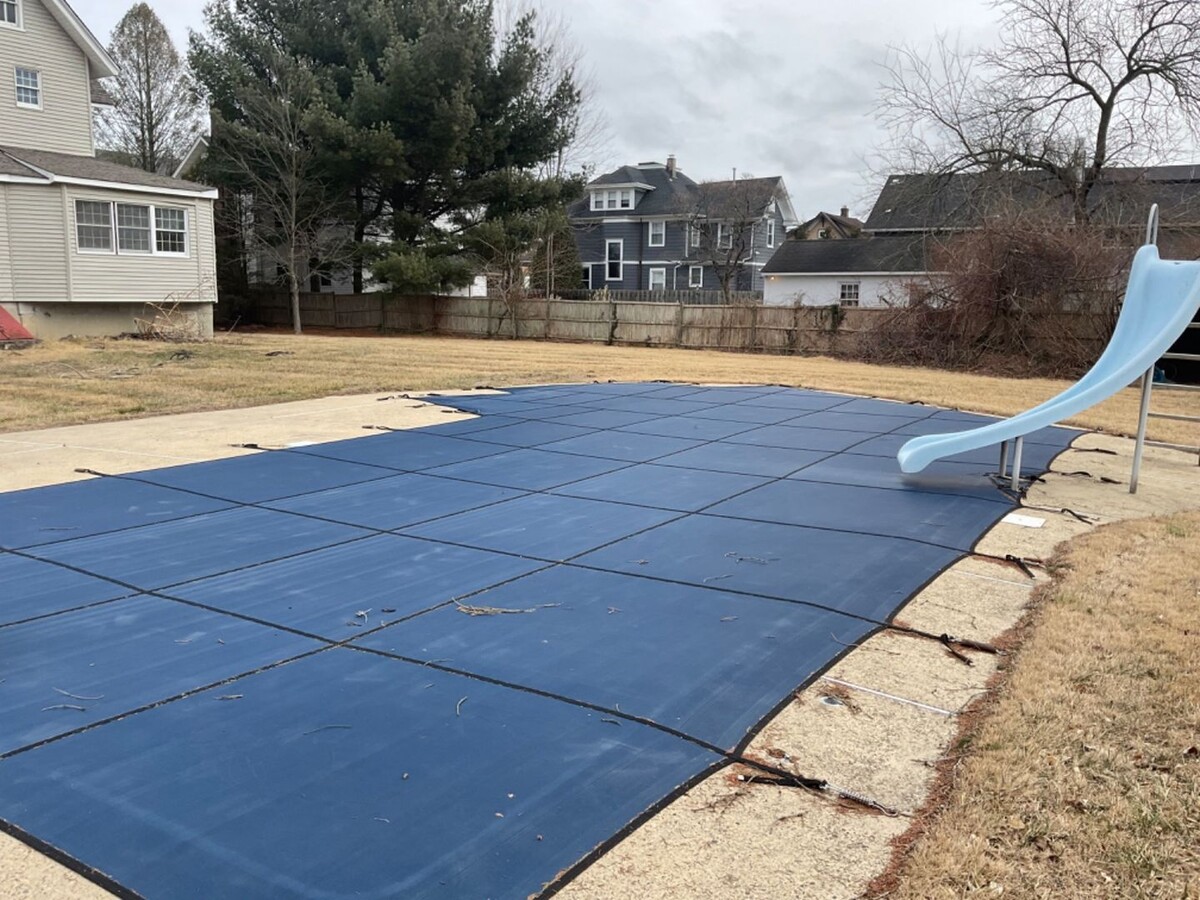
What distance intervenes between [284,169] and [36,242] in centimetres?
922

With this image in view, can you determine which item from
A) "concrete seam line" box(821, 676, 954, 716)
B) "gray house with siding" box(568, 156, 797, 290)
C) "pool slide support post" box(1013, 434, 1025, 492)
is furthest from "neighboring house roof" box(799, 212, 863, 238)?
"concrete seam line" box(821, 676, 954, 716)

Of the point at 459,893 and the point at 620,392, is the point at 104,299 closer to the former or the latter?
the point at 620,392

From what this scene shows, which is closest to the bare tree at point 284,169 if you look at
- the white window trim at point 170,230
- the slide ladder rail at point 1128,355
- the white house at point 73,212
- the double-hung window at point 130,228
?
the white house at point 73,212

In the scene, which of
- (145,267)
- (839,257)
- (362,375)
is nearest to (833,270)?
(839,257)

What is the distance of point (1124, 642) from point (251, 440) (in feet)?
23.7

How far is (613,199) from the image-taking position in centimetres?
4262

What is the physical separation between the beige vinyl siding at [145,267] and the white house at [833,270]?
1769 centimetres

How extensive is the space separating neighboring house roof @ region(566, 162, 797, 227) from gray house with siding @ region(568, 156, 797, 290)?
44 mm

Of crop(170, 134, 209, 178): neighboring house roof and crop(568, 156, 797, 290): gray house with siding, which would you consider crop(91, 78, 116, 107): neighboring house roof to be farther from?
crop(568, 156, 797, 290): gray house with siding

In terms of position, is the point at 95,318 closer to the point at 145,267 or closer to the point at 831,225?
the point at 145,267

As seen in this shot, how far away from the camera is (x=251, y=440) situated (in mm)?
8430

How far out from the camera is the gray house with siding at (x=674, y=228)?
39438 millimetres

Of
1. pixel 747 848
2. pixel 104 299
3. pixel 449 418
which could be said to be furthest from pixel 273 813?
pixel 104 299

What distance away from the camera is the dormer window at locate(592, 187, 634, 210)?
42.2 metres
